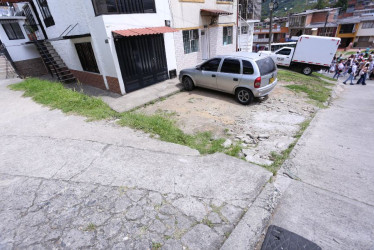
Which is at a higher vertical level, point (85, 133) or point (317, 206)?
point (85, 133)

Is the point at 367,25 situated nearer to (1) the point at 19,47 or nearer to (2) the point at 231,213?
(2) the point at 231,213

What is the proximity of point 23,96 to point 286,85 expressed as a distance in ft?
41.7

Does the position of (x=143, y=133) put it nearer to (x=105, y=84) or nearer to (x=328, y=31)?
(x=105, y=84)

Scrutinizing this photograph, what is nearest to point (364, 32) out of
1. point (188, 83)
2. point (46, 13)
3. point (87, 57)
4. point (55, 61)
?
point (188, 83)

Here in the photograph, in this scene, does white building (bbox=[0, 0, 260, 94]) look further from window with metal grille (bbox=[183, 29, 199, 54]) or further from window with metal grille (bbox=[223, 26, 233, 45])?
window with metal grille (bbox=[223, 26, 233, 45])

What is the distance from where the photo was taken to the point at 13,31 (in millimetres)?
12656

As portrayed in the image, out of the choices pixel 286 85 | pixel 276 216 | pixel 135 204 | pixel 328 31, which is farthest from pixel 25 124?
pixel 328 31

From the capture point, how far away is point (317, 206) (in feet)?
9.56

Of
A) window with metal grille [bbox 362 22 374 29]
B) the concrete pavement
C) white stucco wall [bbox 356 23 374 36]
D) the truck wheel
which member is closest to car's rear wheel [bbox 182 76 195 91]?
the concrete pavement

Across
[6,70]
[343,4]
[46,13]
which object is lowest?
[6,70]

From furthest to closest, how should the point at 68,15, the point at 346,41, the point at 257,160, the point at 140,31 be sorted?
the point at 346,41
the point at 68,15
the point at 140,31
the point at 257,160

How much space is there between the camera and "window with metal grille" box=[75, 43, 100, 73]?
846 cm

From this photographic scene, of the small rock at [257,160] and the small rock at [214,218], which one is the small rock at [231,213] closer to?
the small rock at [214,218]

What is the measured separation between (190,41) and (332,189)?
10.3 m
